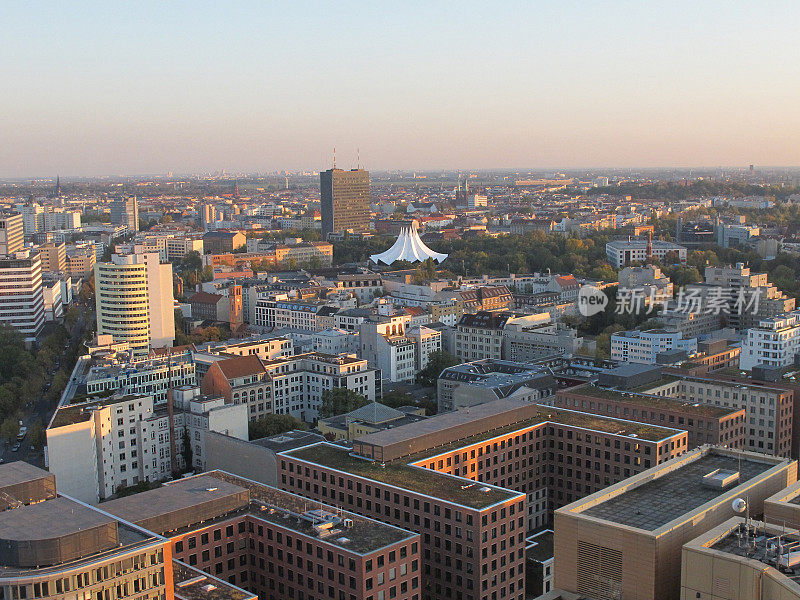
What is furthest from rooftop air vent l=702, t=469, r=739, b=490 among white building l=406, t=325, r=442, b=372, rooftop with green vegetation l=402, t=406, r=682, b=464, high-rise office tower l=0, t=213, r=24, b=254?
high-rise office tower l=0, t=213, r=24, b=254

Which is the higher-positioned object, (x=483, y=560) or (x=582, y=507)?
(x=582, y=507)

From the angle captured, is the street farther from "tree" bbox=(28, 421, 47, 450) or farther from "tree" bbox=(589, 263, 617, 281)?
"tree" bbox=(589, 263, 617, 281)

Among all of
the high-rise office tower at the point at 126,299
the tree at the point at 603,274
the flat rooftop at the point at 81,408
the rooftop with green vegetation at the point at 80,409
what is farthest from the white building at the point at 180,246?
the rooftop with green vegetation at the point at 80,409

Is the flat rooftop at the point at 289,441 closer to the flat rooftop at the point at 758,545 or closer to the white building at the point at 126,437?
the white building at the point at 126,437

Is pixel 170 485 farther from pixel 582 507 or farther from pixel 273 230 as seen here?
pixel 273 230

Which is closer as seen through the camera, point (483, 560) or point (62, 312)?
point (483, 560)

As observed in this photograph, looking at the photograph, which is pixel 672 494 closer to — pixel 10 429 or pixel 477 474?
pixel 477 474

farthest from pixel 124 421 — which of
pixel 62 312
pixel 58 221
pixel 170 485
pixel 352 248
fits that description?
pixel 58 221
